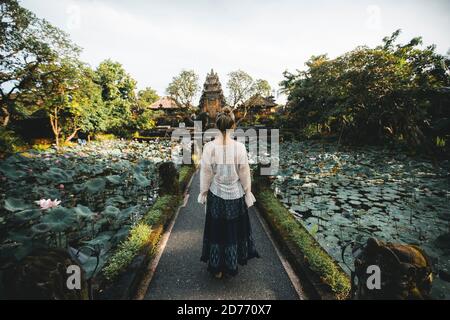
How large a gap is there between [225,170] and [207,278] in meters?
1.43

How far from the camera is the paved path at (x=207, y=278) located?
257cm

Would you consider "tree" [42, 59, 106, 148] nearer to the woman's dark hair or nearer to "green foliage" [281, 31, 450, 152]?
the woman's dark hair

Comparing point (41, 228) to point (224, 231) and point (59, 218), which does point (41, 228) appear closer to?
point (59, 218)

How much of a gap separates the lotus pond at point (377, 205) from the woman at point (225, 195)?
174 cm

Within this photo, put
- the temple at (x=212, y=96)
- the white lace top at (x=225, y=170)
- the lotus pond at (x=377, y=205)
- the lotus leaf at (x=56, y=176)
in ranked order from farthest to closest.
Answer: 1. the temple at (x=212, y=96)
2. the lotus leaf at (x=56, y=176)
3. the lotus pond at (x=377, y=205)
4. the white lace top at (x=225, y=170)

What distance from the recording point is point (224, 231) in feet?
9.11

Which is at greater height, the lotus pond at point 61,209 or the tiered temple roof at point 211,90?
the tiered temple roof at point 211,90

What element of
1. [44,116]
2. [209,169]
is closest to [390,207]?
[209,169]

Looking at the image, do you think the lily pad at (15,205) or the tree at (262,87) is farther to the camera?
the tree at (262,87)

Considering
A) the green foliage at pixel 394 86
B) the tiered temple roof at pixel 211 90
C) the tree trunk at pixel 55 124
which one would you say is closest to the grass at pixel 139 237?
the green foliage at pixel 394 86

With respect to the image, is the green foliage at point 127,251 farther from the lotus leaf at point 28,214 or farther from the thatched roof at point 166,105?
the thatched roof at point 166,105

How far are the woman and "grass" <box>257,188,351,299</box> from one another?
3.04ft

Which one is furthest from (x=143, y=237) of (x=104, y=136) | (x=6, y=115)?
(x=104, y=136)
